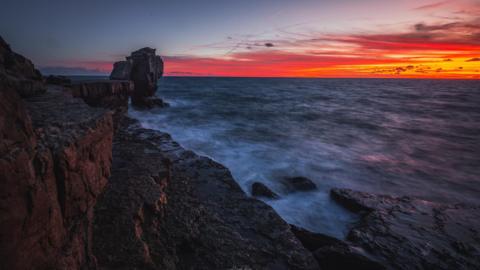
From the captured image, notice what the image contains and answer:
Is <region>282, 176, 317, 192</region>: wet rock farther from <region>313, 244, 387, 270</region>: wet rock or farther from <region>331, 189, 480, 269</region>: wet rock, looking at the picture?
<region>313, 244, 387, 270</region>: wet rock

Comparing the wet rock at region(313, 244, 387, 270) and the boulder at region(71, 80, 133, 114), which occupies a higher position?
the boulder at region(71, 80, 133, 114)

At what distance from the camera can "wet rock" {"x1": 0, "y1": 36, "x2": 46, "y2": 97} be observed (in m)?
5.13

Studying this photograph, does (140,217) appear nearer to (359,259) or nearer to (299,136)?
(359,259)

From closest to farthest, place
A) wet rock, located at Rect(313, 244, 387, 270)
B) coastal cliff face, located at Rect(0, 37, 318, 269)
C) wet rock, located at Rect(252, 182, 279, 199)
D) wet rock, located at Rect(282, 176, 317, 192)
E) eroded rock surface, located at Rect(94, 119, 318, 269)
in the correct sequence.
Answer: coastal cliff face, located at Rect(0, 37, 318, 269)
eroded rock surface, located at Rect(94, 119, 318, 269)
wet rock, located at Rect(313, 244, 387, 270)
wet rock, located at Rect(252, 182, 279, 199)
wet rock, located at Rect(282, 176, 317, 192)

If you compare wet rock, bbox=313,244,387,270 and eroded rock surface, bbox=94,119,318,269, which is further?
wet rock, bbox=313,244,387,270

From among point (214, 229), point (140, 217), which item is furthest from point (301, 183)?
point (140, 217)

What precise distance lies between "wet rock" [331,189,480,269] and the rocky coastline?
1.1 inches

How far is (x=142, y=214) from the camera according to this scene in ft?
14.8

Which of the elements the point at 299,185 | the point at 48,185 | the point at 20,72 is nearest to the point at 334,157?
the point at 299,185

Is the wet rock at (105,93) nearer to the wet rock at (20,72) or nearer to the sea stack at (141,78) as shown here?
the wet rock at (20,72)

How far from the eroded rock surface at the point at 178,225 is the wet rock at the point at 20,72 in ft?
7.44

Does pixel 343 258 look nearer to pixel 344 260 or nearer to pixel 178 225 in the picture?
pixel 344 260

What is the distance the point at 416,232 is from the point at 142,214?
648 cm

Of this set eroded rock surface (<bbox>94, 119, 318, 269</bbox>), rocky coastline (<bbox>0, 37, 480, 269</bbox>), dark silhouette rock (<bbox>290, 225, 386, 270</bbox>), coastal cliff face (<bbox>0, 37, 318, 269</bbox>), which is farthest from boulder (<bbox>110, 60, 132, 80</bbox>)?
dark silhouette rock (<bbox>290, 225, 386, 270</bbox>)
